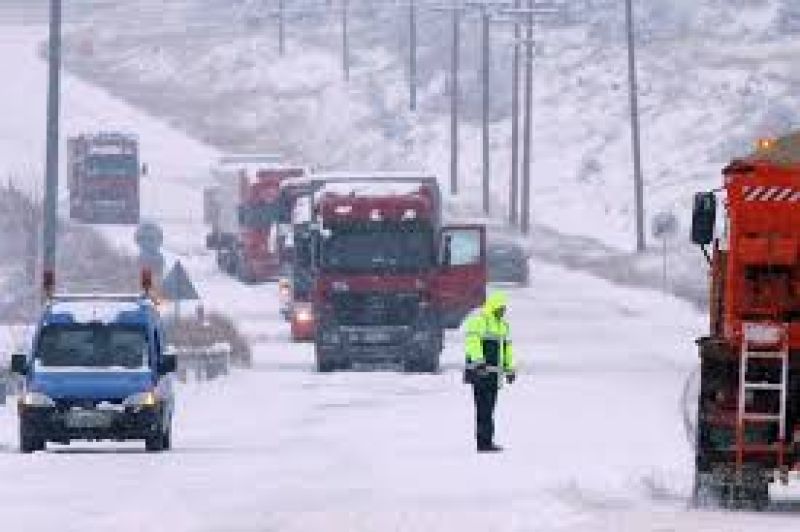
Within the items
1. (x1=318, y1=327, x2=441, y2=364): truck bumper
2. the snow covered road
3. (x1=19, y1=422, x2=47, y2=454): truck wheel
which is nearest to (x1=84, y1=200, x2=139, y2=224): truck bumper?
the snow covered road

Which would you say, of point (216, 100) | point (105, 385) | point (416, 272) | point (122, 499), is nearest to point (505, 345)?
point (105, 385)

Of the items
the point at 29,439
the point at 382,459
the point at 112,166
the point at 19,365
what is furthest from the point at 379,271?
the point at 112,166

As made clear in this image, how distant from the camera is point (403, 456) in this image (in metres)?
30.2

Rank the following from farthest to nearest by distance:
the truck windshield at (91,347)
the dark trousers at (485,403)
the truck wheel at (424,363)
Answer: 1. the truck wheel at (424,363)
2. the truck windshield at (91,347)
3. the dark trousers at (485,403)

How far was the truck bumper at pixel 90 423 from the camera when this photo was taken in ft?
107

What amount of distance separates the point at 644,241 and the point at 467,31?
4883 centimetres

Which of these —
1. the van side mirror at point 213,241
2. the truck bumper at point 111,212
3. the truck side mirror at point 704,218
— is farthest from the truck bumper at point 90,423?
the truck bumper at point 111,212

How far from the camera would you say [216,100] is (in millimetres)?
143250

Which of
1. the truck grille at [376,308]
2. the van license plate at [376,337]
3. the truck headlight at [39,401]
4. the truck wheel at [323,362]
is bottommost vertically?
the truck wheel at [323,362]

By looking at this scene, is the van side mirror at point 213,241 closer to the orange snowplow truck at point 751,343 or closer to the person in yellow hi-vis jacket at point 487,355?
the person in yellow hi-vis jacket at point 487,355

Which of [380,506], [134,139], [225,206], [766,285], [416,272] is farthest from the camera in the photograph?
[134,139]

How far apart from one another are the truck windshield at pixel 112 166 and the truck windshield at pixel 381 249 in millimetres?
44285

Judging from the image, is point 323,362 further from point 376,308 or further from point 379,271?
point 379,271

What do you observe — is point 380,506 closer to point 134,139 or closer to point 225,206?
point 225,206
